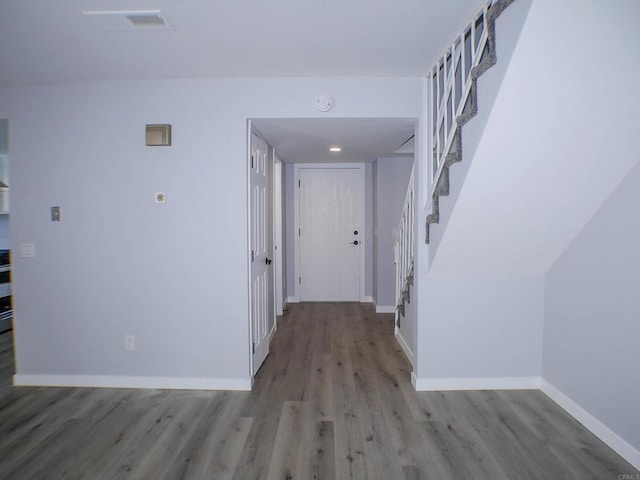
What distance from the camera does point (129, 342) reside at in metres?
2.76

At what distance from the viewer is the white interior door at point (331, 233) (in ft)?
17.3

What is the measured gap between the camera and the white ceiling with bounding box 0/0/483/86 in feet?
5.77

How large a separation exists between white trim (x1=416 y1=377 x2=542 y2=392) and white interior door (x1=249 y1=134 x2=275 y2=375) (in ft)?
4.37

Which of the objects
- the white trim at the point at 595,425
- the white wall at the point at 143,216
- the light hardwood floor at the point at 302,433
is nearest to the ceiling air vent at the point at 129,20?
the white wall at the point at 143,216

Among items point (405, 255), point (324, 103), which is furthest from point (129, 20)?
point (405, 255)

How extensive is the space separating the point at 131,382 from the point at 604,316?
3237 millimetres

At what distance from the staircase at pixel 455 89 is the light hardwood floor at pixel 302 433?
123cm

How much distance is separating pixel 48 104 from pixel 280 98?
5.77ft

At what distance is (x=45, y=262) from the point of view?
108 inches

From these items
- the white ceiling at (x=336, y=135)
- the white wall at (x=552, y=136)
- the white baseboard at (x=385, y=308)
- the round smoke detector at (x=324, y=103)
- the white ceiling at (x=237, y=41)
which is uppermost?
the white ceiling at (x=237, y=41)

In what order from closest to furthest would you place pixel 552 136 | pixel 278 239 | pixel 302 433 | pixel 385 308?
pixel 552 136 → pixel 302 433 → pixel 278 239 → pixel 385 308

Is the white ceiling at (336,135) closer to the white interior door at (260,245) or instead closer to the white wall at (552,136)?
the white interior door at (260,245)

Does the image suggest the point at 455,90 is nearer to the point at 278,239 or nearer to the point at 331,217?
the point at 278,239

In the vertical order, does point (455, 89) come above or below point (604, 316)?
above
